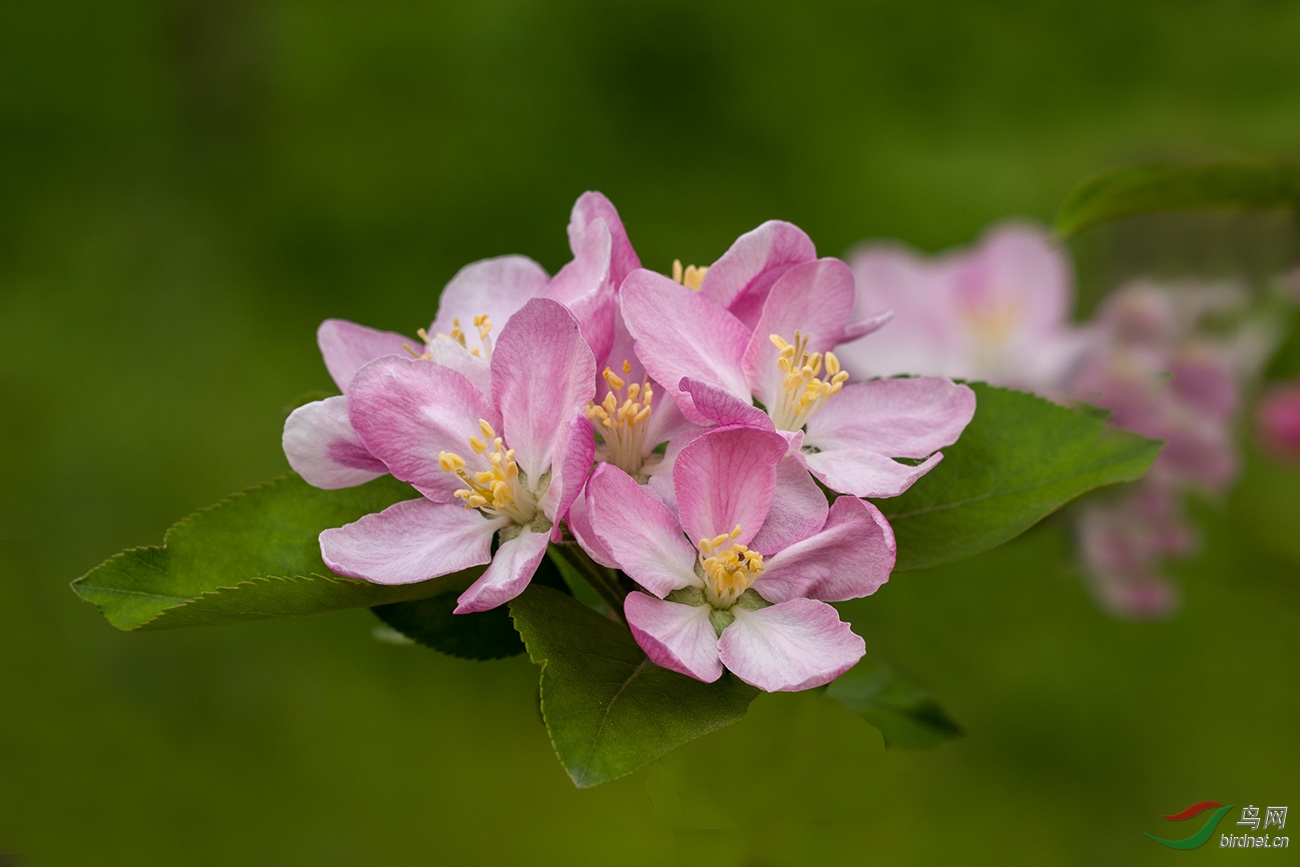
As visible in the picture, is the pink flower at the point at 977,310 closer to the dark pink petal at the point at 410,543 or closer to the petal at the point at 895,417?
the petal at the point at 895,417

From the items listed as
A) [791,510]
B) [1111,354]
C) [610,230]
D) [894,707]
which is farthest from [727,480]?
[1111,354]

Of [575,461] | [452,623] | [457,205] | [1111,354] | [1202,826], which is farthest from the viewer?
[457,205]

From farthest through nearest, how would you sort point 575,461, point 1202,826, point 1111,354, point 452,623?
1. point 1111,354
2. point 1202,826
3. point 452,623
4. point 575,461

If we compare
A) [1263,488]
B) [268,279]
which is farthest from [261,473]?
[1263,488]

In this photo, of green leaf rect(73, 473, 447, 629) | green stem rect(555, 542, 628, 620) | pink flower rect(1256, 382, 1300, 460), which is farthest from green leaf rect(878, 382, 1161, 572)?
pink flower rect(1256, 382, 1300, 460)

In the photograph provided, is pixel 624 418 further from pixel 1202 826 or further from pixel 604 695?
pixel 1202 826

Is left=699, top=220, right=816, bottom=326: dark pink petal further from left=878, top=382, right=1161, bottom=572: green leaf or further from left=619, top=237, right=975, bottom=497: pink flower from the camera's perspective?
left=878, top=382, right=1161, bottom=572: green leaf

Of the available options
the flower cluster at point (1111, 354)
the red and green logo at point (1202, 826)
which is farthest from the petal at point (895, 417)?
the flower cluster at point (1111, 354)
